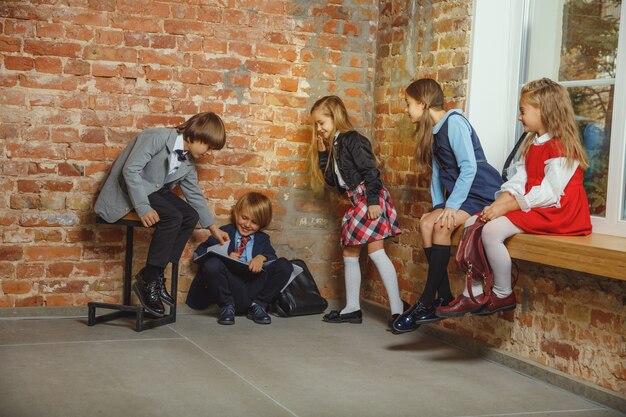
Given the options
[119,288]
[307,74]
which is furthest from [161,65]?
[119,288]

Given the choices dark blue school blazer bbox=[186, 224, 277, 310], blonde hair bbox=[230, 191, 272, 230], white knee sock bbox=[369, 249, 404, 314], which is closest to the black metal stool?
dark blue school blazer bbox=[186, 224, 277, 310]

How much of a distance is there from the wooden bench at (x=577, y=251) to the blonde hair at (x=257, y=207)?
1.80m

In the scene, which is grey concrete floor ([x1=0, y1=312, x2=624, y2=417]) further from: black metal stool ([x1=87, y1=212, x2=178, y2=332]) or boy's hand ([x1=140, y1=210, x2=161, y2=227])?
boy's hand ([x1=140, y1=210, x2=161, y2=227])

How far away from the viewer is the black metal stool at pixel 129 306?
14.9 feet

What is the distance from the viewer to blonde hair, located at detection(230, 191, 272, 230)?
5094mm

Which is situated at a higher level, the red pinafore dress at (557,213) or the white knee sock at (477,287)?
the red pinafore dress at (557,213)

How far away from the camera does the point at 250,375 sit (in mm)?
3730

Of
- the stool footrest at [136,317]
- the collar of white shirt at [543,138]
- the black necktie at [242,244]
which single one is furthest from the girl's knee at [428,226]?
the stool footrest at [136,317]

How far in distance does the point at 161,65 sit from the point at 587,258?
2.82 meters

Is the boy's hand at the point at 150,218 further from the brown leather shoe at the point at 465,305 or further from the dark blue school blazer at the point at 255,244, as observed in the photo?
the brown leather shoe at the point at 465,305

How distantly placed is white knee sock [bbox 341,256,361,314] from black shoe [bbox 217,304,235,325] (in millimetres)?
670

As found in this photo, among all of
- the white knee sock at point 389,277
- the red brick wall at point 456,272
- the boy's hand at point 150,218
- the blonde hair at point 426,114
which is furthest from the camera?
the white knee sock at point 389,277

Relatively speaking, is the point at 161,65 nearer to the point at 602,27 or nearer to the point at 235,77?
the point at 235,77

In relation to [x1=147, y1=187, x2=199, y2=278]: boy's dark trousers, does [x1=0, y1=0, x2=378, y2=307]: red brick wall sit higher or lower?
higher
